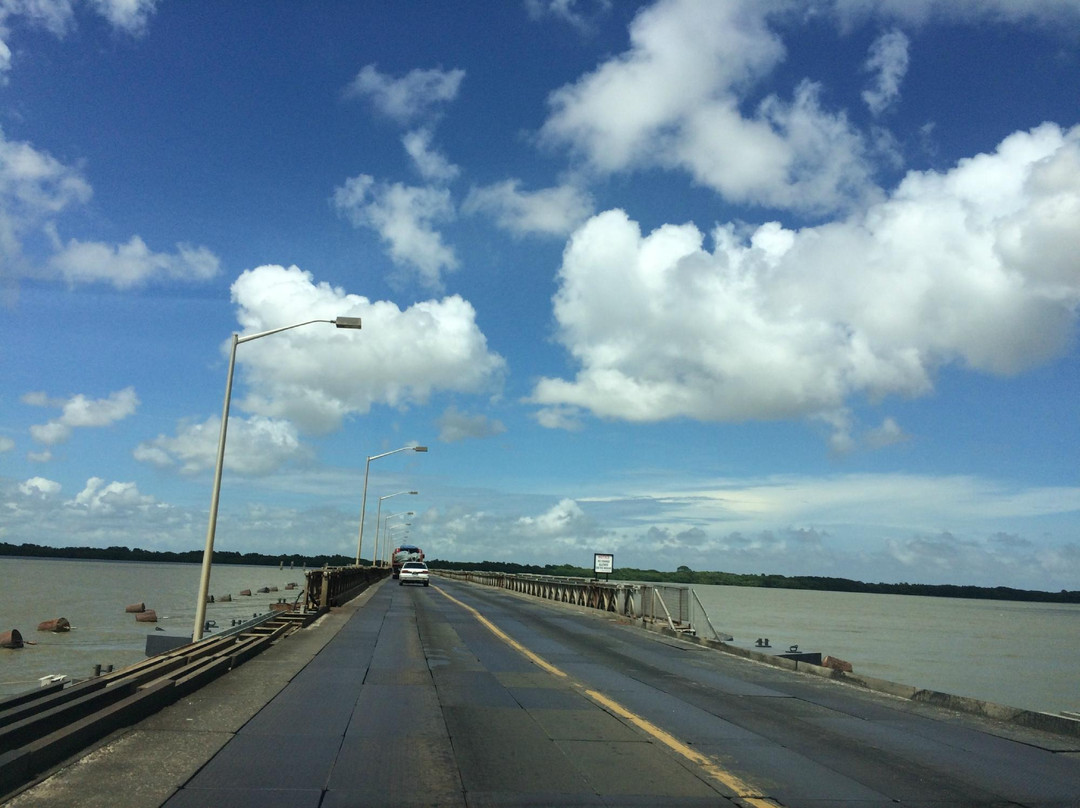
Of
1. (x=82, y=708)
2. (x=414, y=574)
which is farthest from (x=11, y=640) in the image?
(x=414, y=574)

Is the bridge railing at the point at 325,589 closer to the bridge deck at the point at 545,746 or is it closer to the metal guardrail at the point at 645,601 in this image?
the metal guardrail at the point at 645,601

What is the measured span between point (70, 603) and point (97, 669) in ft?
163

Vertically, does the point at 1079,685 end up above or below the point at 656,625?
below

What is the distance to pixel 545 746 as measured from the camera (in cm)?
890

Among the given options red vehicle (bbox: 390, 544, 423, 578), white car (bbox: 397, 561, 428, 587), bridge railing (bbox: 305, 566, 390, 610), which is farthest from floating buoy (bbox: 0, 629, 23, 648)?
red vehicle (bbox: 390, 544, 423, 578)

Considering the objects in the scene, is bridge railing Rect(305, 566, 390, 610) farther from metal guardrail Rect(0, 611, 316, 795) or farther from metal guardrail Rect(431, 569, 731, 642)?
metal guardrail Rect(0, 611, 316, 795)

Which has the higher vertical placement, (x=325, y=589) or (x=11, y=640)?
(x=325, y=589)

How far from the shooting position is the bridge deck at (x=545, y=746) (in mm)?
7000

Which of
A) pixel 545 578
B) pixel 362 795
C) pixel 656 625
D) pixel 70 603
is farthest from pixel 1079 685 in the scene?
pixel 70 603

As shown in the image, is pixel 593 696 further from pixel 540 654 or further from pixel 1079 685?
pixel 1079 685

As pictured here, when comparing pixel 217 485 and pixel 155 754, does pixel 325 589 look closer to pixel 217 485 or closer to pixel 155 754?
pixel 217 485

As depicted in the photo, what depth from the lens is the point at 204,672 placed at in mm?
12344

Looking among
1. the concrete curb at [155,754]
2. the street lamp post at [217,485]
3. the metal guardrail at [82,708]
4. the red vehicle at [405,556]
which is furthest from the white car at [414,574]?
the concrete curb at [155,754]

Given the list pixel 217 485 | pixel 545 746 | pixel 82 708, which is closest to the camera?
pixel 82 708
